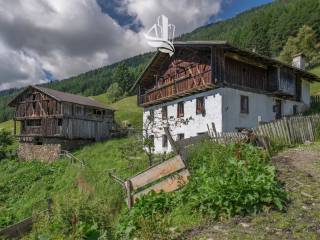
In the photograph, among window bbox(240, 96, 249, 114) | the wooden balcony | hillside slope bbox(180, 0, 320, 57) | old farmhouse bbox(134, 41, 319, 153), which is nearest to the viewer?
old farmhouse bbox(134, 41, 319, 153)

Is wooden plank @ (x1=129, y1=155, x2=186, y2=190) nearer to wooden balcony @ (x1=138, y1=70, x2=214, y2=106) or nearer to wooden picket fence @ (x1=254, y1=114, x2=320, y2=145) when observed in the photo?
wooden picket fence @ (x1=254, y1=114, x2=320, y2=145)

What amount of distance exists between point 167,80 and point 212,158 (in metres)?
20.1

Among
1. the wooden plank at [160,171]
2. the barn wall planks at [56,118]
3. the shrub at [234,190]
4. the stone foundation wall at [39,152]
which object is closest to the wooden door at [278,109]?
the shrub at [234,190]

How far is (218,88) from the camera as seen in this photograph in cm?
2486

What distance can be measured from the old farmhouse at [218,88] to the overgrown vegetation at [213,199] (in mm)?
11912

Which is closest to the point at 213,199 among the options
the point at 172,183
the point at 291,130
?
the point at 172,183

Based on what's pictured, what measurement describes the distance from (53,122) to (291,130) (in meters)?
30.8

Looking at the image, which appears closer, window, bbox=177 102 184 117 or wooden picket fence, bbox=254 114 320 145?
wooden picket fence, bbox=254 114 320 145

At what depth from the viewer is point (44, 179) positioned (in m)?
30.2

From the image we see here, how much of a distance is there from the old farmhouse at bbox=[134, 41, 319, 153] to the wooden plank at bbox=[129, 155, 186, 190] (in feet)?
34.8

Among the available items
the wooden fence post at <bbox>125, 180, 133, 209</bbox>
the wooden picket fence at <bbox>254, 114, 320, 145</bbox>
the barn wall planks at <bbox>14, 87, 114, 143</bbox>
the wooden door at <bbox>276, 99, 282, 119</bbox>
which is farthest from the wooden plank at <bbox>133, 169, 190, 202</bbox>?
the barn wall planks at <bbox>14, 87, 114, 143</bbox>

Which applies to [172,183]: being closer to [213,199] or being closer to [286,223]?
[213,199]

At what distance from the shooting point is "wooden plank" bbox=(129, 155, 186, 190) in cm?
1081

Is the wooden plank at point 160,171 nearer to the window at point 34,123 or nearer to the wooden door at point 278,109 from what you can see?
the wooden door at point 278,109
